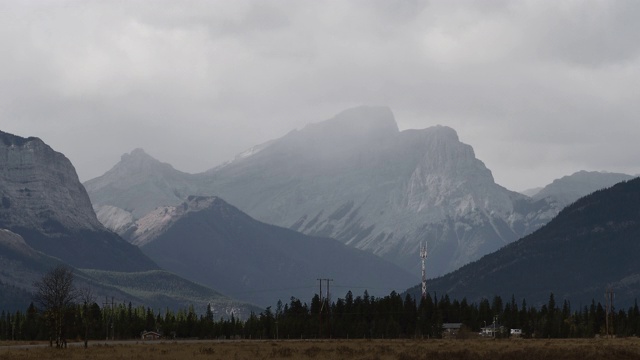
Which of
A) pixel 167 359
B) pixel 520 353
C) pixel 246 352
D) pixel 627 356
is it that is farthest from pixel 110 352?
pixel 627 356

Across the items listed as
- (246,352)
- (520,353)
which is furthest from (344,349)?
(520,353)

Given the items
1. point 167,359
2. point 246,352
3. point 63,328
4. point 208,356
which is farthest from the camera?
point 63,328

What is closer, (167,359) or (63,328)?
(167,359)

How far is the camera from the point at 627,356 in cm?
14025

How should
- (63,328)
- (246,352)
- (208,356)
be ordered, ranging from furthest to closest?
(63,328), (246,352), (208,356)

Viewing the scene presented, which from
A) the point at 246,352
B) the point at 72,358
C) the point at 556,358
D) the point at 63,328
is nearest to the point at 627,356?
the point at 556,358

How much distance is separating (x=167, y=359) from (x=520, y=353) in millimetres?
41061

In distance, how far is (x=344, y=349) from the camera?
525 feet

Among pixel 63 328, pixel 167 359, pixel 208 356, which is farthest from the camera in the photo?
pixel 63 328

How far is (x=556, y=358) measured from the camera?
134375 millimetres

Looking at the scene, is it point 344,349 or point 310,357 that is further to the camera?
point 344,349

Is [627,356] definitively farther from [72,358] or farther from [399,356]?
[72,358]

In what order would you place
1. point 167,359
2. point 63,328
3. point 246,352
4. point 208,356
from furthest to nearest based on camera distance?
point 63,328
point 246,352
point 208,356
point 167,359

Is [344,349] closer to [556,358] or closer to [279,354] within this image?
[279,354]
